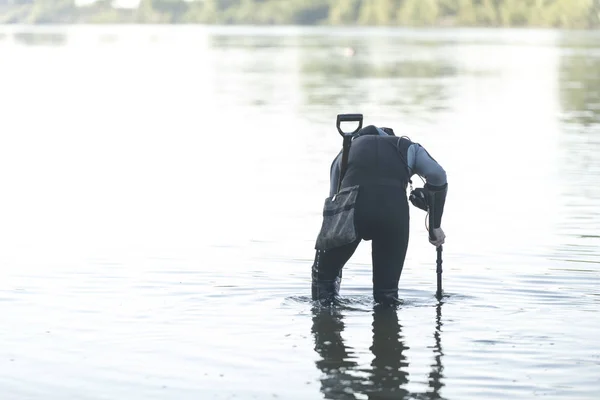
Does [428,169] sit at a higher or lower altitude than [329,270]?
higher

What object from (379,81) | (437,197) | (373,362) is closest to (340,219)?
(437,197)

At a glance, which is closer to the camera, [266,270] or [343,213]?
[343,213]

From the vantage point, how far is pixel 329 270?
9367mm

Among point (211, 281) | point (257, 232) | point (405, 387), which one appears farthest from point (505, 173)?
point (405, 387)

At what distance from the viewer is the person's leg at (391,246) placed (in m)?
8.92

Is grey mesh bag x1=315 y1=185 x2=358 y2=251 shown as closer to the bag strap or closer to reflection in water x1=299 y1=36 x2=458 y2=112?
the bag strap

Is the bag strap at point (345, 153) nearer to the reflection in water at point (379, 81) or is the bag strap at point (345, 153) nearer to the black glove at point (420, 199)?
the black glove at point (420, 199)

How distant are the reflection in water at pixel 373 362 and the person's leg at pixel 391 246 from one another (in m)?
0.33

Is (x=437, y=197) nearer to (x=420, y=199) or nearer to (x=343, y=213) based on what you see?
(x=420, y=199)

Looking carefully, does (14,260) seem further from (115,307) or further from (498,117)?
(498,117)

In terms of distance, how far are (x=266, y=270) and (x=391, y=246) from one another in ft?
8.77

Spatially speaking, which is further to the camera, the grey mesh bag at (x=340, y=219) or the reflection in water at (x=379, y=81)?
the reflection in water at (x=379, y=81)

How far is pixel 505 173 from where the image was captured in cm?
1944

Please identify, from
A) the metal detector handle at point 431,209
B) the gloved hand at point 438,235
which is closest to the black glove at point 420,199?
the metal detector handle at point 431,209
